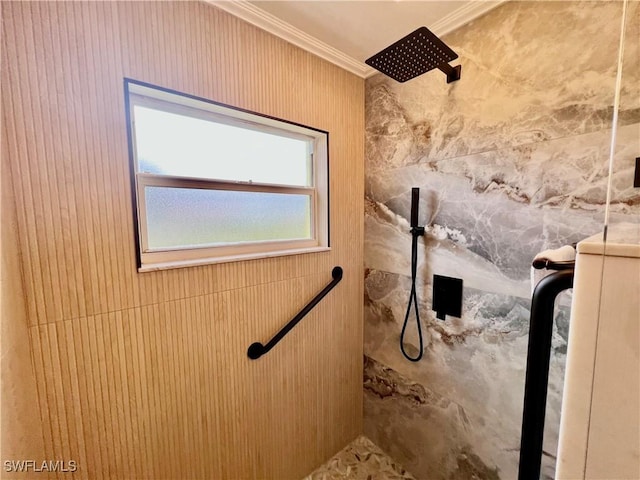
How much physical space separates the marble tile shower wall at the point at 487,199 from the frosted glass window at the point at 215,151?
21.3 inches

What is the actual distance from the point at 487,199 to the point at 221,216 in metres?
1.27

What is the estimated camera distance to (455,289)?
1.30m

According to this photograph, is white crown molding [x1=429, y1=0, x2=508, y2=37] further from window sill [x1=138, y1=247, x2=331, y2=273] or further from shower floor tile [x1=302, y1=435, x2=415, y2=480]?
shower floor tile [x1=302, y1=435, x2=415, y2=480]

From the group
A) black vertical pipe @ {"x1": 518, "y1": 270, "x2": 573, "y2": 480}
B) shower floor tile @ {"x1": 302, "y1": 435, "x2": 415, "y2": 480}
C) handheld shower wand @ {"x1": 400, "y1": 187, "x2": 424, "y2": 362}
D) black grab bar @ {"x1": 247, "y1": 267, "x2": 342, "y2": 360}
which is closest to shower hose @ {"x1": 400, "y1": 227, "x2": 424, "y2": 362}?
handheld shower wand @ {"x1": 400, "y1": 187, "x2": 424, "y2": 362}

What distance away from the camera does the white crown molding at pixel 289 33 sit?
1104mm

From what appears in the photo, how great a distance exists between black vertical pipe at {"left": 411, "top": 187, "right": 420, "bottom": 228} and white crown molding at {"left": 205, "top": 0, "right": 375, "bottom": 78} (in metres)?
0.83

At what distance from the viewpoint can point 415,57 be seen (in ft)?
3.51

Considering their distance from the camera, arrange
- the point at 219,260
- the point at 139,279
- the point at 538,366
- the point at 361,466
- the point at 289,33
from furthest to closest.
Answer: the point at 361,466 < the point at 289,33 < the point at 219,260 < the point at 139,279 < the point at 538,366

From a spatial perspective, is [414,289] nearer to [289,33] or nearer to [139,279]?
[139,279]

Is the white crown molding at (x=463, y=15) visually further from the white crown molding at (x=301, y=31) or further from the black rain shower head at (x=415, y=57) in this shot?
the black rain shower head at (x=415, y=57)

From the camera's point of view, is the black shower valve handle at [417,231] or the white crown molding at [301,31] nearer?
the white crown molding at [301,31]

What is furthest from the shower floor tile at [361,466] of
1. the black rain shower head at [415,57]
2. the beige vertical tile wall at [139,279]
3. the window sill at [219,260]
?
the black rain shower head at [415,57]

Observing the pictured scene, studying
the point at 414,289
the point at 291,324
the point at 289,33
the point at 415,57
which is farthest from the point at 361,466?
the point at 289,33

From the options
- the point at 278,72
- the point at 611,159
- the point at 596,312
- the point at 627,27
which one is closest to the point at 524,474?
the point at 596,312
